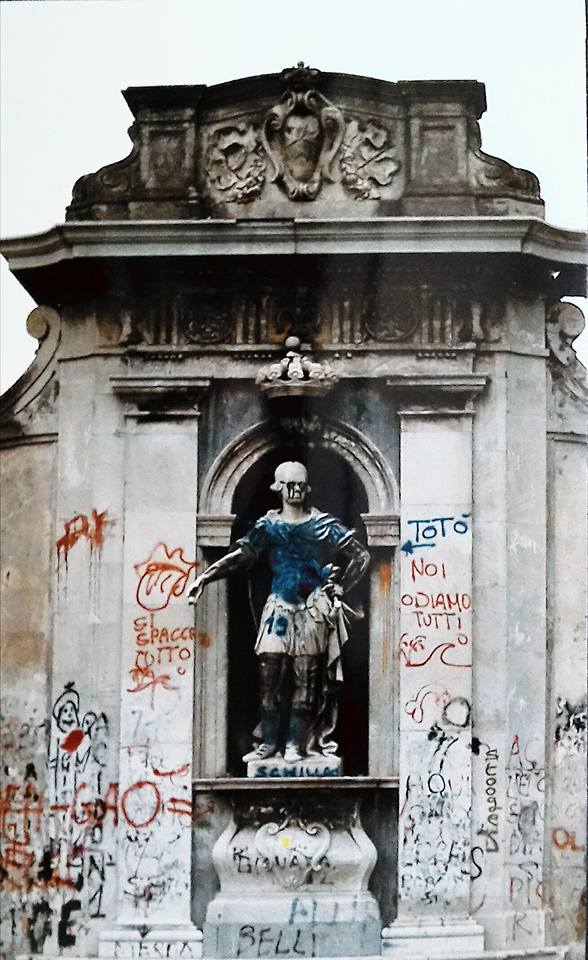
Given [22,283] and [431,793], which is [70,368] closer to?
[22,283]

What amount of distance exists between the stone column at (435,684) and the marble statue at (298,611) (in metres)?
0.45

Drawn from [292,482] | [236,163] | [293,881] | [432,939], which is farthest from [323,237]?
[432,939]

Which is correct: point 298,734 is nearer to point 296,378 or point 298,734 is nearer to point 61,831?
point 61,831

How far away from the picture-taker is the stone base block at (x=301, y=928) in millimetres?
14297

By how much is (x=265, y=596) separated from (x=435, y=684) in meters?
1.37

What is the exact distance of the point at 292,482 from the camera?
47.8 ft

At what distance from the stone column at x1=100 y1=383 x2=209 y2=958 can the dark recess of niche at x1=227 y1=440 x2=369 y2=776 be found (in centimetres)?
42

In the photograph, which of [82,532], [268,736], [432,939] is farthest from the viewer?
[82,532]

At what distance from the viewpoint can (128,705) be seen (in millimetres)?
14617

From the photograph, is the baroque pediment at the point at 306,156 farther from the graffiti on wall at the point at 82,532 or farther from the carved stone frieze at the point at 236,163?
the graffiti on wall at the point at 82,532

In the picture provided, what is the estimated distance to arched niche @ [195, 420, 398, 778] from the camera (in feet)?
48.1

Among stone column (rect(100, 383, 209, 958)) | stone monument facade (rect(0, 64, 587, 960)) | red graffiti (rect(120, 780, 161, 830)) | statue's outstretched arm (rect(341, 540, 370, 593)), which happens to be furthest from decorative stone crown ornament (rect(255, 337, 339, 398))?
red graffiti (rect(120, 780, 161, 830))

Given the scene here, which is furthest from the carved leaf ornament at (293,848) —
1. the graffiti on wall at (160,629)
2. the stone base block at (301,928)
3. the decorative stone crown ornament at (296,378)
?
the decorative stone crown ornament at (296,378)

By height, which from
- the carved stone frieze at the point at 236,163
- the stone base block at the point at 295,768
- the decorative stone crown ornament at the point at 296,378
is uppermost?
the carved stone frieze at the point at 236,163
